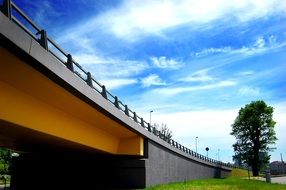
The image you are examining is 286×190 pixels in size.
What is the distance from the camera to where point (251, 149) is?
75875mm

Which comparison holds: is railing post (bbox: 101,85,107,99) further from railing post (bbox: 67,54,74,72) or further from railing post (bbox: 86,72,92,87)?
railing post (bbox: 67,54,74,72)

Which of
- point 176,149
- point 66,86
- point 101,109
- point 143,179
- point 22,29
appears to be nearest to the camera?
point 22,29

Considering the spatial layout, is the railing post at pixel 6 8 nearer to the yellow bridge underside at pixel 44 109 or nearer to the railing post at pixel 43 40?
the yellow bridge underside at pixel 44 109

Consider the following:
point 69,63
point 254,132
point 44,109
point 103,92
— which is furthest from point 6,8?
point 254,132

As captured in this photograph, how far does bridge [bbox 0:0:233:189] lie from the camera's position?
13.1 meters

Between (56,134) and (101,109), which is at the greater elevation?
(101,109)

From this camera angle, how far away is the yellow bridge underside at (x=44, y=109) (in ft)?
44.7

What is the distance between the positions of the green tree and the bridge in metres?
36.3

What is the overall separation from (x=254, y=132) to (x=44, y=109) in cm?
6599

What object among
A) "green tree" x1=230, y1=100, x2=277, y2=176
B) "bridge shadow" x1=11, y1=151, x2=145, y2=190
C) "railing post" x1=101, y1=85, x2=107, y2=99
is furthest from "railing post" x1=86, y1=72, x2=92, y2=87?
"green tree" x1=230, y1=100, x2=277, y2=176

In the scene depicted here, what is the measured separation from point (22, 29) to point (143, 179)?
18534mm

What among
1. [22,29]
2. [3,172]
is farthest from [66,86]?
[3,172]

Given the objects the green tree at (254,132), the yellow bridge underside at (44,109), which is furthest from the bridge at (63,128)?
the green tree at (254,132)

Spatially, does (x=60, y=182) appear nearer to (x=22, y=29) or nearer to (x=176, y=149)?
(x=176, y=149)
